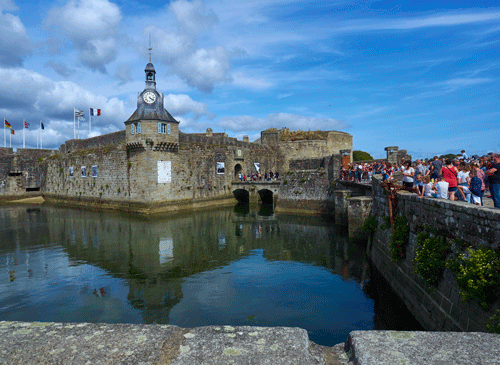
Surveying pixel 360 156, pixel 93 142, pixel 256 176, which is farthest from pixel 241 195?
pixel 360 156

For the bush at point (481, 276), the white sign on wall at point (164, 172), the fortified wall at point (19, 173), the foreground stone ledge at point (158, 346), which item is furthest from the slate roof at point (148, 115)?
the foreground stone ledge at point (158, 346)

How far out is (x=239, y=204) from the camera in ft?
112

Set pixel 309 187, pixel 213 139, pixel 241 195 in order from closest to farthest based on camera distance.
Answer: pixel 309 187
pixel 213 139
pixel 241 195

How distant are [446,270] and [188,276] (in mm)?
8016

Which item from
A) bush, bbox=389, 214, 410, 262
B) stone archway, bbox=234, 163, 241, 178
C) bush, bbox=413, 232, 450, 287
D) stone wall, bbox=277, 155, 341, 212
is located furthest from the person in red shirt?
stone archway, bbox=234, 163, 241, 178

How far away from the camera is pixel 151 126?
26297 mm

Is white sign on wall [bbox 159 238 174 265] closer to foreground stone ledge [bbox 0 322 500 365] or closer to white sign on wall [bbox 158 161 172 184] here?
white sign on wall [bbox 158 161 172 184]

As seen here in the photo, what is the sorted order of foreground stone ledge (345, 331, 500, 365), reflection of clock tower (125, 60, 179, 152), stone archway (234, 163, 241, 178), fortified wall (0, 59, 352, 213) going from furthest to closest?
stone archway (234, 163, 241, 178) → fortified wall (0, 59, 352, 213) → reflection of clock tower (125, 60, 179, 152) → foreground stone ledge (345, 331, 500, 365)

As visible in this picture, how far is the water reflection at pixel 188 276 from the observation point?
8156mm

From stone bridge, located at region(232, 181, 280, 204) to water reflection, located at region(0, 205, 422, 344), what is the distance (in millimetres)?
10043

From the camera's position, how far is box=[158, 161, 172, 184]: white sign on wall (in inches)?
1070

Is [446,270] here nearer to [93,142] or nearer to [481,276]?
[481,276]

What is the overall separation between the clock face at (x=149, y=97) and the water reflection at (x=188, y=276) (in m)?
11.2

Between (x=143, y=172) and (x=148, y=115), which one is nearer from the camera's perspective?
(x=148, y=115)
